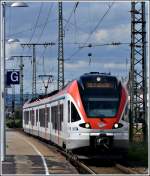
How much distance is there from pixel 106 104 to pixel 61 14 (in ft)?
76.8

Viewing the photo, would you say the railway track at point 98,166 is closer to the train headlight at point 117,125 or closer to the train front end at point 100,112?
the train front end at point 100,112

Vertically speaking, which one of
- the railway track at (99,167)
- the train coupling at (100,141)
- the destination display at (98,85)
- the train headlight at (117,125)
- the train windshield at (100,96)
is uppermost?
the destination display at (98,85)

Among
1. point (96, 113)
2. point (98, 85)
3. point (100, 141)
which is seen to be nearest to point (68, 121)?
point (96, 113)

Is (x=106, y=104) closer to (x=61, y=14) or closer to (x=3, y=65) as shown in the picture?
(x=3, y=65)

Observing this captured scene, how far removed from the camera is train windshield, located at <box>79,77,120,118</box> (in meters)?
19.8

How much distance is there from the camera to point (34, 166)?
61.3 feet

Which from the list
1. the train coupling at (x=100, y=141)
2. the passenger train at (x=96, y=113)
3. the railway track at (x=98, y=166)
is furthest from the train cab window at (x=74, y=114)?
the railway track at (x=98, y=166)

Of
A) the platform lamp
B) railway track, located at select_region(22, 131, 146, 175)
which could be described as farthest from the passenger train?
the platform lamp

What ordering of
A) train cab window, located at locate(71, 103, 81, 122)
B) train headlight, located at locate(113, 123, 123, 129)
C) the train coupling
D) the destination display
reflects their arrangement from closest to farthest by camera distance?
1. the train coupling
2. train headlight, located at locate(113, 123, 123, 129)
3. train cab window, located at locate(71, 103, 81, 122)
4. the destination display

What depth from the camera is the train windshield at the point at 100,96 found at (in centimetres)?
1981

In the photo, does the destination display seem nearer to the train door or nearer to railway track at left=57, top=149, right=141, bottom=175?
the train door

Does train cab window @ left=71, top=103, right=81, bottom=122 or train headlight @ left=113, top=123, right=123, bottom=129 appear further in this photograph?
train cab window @ left=71, top=103, right=81, bottom=122

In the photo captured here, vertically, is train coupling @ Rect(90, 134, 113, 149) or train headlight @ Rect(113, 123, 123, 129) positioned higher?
train headlight @ Rect(113, 123, 123, 129)

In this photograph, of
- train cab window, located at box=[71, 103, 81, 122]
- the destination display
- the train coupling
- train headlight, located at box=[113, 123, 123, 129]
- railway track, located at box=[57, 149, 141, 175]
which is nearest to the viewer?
railway track, located at box=[57, 149, 141, 175]
